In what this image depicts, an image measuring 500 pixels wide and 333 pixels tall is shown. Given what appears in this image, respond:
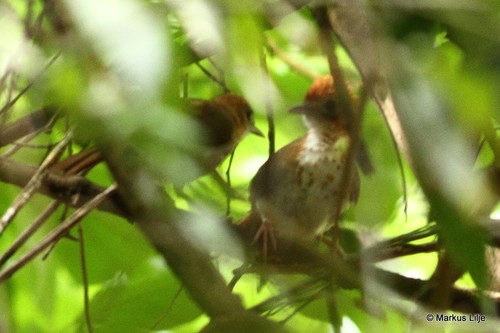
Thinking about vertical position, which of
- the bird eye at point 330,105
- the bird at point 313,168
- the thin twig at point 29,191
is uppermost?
the thin twig at point 29,191

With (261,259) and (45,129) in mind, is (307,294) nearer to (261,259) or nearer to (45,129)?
(261,259)

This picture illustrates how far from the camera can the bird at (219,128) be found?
105cm

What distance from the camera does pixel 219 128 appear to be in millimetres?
1851

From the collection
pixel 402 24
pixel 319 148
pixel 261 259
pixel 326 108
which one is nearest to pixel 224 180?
pixel 261 259

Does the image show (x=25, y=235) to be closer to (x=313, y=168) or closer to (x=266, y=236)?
(x=266, y=236)

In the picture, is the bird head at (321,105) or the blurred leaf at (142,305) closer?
the blurred leaf at (142,305)

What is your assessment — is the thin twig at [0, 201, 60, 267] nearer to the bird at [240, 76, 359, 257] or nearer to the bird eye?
the bird at [240, 76, 359, 257]

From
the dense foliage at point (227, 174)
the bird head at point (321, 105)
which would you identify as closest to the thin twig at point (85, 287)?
the dense foliage at point (227, 174)

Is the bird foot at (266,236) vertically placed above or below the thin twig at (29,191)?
below

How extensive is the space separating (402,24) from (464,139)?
0.39 ft

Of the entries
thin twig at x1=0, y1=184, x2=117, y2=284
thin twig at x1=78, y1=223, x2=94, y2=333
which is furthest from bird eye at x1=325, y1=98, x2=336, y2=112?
thin twig at x1=0, y1=184, x2=117, y2=284

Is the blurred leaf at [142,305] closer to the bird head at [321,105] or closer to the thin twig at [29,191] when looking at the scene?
the thin twig at [29,191]

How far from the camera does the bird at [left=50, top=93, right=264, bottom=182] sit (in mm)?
1055

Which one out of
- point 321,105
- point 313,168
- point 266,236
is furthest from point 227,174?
point 313,168
